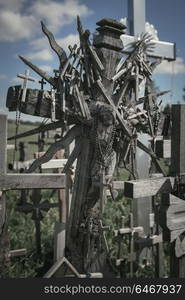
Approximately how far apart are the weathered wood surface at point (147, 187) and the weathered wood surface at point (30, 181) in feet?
1.80

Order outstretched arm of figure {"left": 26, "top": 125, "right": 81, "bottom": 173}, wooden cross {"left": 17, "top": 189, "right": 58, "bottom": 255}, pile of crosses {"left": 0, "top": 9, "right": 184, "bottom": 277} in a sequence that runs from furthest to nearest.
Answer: wooden cross {"left": 17, "top": 189, "right": 58, "bottom": 255} < outstretched arm of figure {"left": 26, "top": 125, "right": 81, "bottom": 173} < pile of crosses {"left": 0, "top": 9, "right": 184, "bottom": 277}

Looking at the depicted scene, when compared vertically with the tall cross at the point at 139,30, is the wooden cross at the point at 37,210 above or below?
below

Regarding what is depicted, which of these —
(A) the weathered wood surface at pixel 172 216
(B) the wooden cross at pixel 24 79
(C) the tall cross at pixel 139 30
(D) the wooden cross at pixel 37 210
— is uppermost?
(C) the tall cross at pixel 139 30

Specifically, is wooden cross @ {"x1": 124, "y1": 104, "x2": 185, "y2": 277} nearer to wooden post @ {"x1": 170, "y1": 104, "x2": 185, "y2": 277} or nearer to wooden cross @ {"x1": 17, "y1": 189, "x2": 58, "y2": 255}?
wooden post @ {"x1": 170, "y1": 104, "x2": 185, "y2": 277}

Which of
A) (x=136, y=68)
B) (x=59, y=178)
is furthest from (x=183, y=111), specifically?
(x=59, y=178)

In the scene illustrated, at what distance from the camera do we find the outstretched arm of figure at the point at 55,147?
3031mm

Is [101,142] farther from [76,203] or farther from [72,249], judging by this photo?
[72,249]

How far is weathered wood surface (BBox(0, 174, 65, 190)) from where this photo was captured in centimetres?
239

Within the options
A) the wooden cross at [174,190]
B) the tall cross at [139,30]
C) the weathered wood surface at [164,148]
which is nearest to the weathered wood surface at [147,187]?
the wooden cross at [174,190]

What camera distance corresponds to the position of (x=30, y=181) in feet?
8.00

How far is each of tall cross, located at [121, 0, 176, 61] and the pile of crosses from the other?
1133mm

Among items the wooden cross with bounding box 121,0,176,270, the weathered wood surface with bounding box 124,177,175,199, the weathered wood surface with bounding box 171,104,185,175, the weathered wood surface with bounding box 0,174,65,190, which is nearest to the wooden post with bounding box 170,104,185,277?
the weathered wood surface with bounding box 171,104,185,175

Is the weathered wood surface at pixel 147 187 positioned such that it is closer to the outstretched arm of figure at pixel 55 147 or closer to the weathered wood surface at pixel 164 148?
the weathered wood surface at pixel 164 148

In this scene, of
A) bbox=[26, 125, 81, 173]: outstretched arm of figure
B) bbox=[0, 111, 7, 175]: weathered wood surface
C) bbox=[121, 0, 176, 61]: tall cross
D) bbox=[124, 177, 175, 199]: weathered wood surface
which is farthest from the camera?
bbox=[121, 0, 176, 61]: tall cross
